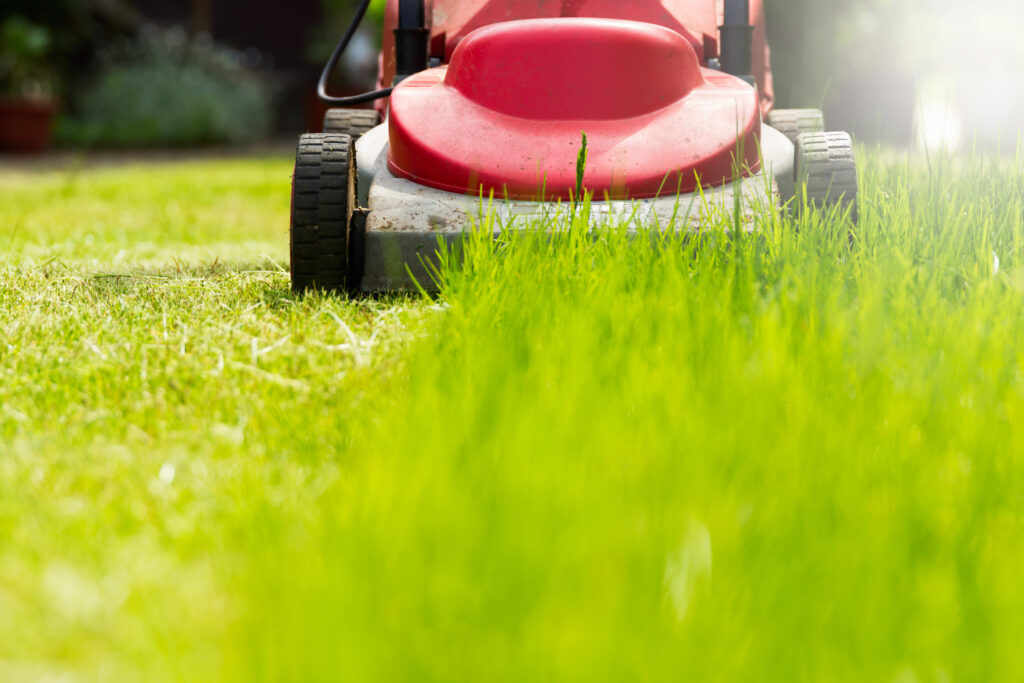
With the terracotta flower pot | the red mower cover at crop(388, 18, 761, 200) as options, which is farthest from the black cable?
the terracotta flower pot

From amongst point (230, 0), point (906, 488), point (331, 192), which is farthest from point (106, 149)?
point (906, 488)

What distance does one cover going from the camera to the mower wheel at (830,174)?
2.12 metres

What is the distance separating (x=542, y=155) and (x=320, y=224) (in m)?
0.45

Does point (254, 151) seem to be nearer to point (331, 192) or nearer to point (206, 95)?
point (206, 95)

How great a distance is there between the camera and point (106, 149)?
35.0ft

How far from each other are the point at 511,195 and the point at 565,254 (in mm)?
314

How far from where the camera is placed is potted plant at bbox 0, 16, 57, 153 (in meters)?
9.64

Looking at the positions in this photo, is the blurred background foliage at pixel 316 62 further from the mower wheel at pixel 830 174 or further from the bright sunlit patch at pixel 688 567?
the bright sunlit patch at pixel 688 567

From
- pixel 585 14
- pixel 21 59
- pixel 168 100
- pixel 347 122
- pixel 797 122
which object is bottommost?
pixel 168 100

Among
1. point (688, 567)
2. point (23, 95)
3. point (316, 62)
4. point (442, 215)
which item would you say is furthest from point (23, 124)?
point (688, 567)

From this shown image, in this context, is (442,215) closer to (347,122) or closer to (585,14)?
(585,14)

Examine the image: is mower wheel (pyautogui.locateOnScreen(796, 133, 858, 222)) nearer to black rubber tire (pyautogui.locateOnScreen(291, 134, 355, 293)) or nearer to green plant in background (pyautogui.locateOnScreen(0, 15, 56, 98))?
black rubber tire (pyautogui.locateOnScreen(291, 134, 355, 293))

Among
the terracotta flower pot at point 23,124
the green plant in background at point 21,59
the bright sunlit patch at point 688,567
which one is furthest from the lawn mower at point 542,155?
the green plant in background at point 21,59

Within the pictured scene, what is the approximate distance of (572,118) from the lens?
224 centimetres
